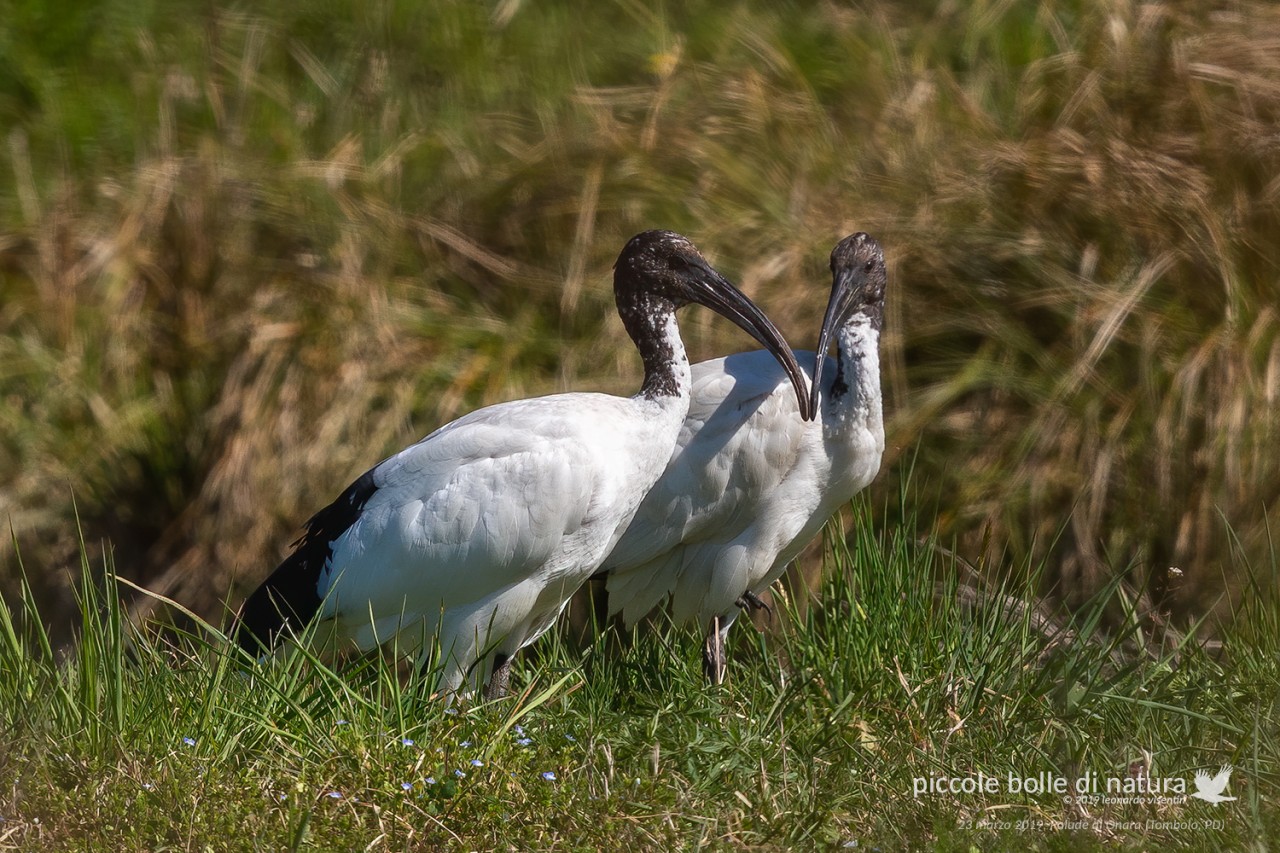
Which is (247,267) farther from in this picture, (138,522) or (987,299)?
(987,299)

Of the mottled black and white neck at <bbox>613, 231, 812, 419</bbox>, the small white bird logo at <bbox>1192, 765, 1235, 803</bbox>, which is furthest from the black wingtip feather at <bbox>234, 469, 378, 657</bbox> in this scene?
the small white bird logo at <bbox>1192, 765, 1235, 803</bbox>

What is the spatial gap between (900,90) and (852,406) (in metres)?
2.65

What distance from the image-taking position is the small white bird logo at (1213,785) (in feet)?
10.5

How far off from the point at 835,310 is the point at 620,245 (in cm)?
198

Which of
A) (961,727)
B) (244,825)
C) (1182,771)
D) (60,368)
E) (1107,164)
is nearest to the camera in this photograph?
(244,825)

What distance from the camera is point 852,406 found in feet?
15.6

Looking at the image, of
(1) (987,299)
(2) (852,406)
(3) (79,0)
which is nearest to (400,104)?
(3) (79,0)

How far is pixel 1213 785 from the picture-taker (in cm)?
326

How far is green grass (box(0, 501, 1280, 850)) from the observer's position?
311 centimetres

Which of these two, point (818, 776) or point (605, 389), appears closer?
point (818, 776)

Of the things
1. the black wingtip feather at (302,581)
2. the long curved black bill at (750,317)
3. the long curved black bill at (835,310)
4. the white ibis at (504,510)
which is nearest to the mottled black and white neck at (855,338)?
the long curved black bill at (835,310)

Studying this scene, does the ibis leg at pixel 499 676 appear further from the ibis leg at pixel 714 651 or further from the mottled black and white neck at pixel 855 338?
the mottled black and white neck at pixel 855 338

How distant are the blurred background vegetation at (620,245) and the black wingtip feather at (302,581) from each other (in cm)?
144

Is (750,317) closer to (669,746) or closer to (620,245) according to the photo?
(669,746)
